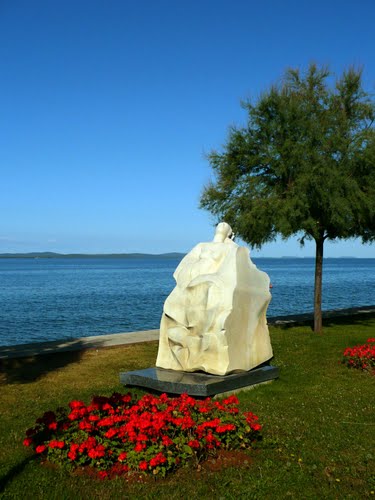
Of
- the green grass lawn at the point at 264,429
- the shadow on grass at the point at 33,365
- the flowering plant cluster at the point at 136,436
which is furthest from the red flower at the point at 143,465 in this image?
the shadow on grass at the point at 33,365

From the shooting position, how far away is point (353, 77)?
53.1 feet

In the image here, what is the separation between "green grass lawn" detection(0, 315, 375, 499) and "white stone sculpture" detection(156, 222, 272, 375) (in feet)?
2.50

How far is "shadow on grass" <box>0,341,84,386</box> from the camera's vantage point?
10.7 metres

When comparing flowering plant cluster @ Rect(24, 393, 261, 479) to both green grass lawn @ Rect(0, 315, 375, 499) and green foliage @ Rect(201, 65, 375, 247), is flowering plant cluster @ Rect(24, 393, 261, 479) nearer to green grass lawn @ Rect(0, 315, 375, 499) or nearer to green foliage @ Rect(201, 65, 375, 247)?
green grass lawn @ Rect(0, 315, 375, 499)

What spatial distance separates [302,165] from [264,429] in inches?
379

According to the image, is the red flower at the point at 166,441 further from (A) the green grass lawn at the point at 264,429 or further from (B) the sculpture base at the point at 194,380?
(B) the sculpture base at the point at 194,380

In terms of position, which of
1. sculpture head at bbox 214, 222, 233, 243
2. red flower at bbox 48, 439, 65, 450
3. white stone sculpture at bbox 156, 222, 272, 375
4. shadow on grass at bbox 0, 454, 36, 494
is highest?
sculpture head at bbox 214, 222, 233, 243

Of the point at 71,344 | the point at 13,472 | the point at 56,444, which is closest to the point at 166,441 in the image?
the point at 56,444

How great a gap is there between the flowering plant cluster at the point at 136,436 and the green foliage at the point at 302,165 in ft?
29.8

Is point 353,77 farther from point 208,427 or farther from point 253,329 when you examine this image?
point 208,427

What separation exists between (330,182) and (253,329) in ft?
22.0

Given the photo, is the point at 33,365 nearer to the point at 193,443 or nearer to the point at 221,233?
the point at 221,233

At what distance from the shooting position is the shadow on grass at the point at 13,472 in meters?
5.62

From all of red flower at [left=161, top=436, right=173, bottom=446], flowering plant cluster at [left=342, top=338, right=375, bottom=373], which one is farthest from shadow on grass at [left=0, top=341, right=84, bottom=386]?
flowering plant cluster at [left=342, top=338, right=375, bottom=373]
